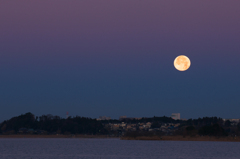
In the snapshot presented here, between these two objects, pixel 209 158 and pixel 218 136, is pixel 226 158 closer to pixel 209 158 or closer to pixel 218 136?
pixel 209 158

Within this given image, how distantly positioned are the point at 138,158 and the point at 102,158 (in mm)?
7632

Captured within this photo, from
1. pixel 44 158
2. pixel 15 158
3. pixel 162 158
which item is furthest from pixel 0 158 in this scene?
pixel 162 158

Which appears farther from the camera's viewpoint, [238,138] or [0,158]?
[238,138]

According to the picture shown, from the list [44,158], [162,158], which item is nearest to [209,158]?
[162,158]

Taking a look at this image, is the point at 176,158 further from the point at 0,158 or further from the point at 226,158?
the point at 0,158

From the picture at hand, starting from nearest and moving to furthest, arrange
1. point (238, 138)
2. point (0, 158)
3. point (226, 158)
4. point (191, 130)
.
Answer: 1. point (0, 158)
2. point (226, 158)
3. point (238, 138)
4. point (191, 130)

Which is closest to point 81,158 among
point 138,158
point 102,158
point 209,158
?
point 102,158

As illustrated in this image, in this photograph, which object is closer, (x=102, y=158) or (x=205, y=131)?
(x=102, y=158)

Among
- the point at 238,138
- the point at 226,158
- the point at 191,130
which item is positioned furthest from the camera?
the point at 191,130

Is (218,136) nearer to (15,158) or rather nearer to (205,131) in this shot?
(205,131)

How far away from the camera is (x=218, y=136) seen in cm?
18088

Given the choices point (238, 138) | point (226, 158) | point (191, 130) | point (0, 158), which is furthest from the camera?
point (191, 130)

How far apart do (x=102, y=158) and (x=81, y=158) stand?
419 cm

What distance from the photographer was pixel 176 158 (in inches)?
3297
